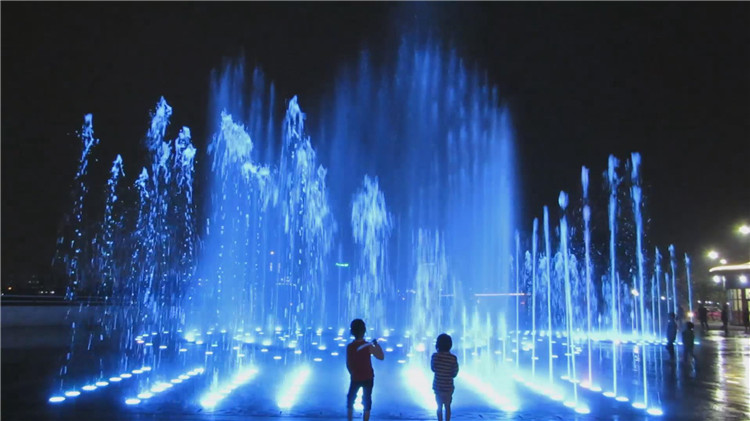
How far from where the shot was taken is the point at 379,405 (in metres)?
9.40

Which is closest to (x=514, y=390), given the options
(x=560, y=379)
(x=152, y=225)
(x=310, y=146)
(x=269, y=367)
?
(x=560, y=379)

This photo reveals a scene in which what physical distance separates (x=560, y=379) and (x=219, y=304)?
67.0ft

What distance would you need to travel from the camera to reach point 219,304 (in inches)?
1183

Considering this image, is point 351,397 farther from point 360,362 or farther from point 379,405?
point 379,405

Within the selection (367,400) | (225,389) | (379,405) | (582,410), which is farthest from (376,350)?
(225,389)

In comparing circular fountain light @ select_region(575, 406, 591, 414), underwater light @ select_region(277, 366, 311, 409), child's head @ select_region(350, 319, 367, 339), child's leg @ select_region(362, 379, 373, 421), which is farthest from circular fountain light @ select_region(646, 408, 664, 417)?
underwater light @ select_region(277, 366, 311, 409)

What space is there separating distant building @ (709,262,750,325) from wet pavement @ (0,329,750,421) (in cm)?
2813

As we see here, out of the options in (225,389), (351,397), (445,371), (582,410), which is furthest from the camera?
(225,389)

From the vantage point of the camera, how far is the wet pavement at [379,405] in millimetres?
8523

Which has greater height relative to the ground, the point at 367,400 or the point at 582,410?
the point at 367,400

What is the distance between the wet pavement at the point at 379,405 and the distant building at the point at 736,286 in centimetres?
2813

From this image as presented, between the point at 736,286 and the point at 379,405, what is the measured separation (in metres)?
36.7

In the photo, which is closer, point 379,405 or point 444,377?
point 444,377

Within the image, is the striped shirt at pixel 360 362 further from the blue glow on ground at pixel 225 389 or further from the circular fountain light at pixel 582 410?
the circular fountain light at pixel 582 410
